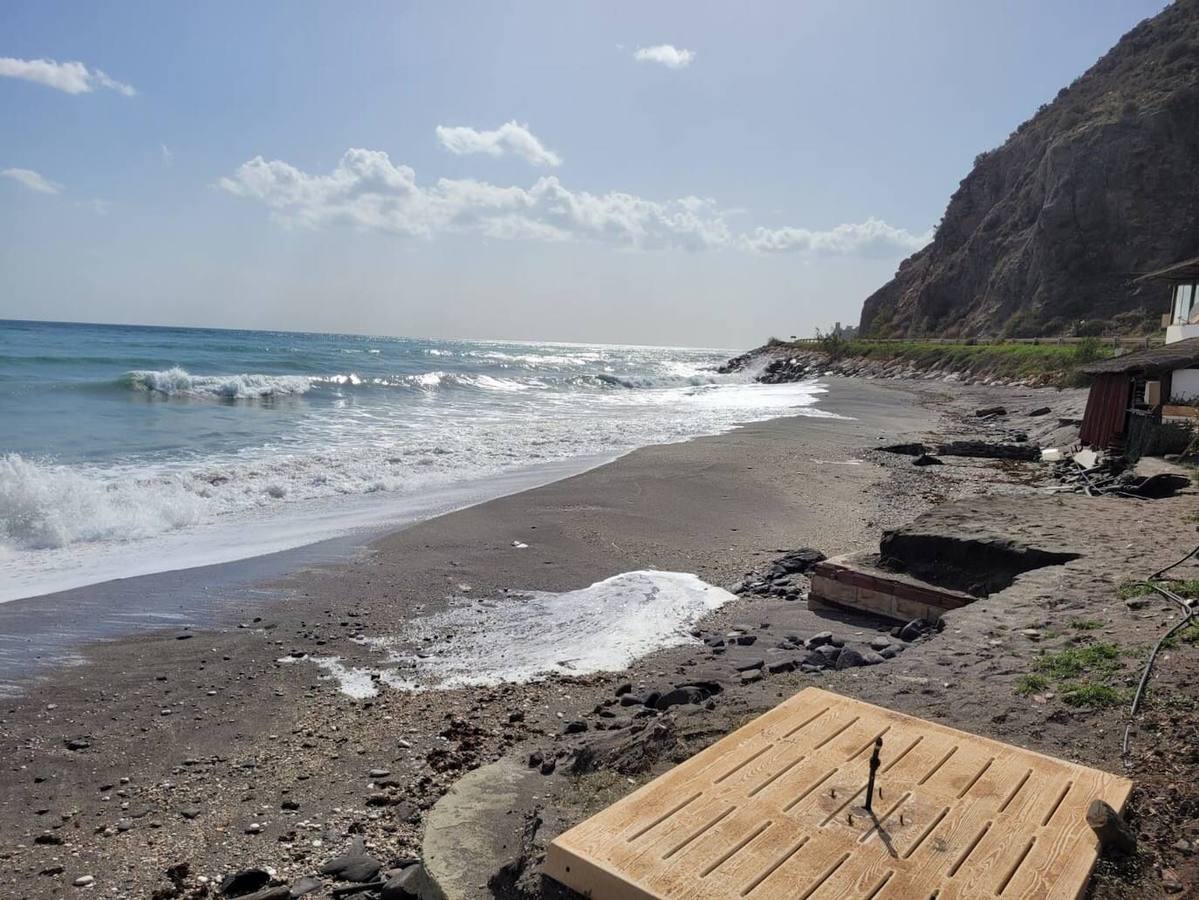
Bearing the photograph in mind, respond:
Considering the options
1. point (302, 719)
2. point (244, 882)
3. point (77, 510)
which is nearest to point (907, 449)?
point (77, 510)

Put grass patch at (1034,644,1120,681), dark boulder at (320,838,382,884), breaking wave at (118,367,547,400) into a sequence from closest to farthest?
dark boulder at (320,838,382,884) → grass patch at (1034,644,1120,681) → breaking wave at (118,367,547,400)

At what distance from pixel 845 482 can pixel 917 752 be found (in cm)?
1174

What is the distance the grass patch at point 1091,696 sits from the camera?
13.9ft

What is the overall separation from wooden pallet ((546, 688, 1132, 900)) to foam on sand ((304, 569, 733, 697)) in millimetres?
3114

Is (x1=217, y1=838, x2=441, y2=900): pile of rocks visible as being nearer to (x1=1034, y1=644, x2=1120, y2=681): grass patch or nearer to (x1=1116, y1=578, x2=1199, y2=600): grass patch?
(x1=1034, y1=644, x2=1120, y2=681): grass patch

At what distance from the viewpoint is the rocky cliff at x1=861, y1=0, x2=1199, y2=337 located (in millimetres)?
48969

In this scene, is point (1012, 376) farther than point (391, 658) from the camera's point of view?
Yes

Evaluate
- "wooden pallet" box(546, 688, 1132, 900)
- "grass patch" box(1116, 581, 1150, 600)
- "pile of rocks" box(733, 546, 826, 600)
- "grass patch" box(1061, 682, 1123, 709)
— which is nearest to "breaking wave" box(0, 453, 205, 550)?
"pile of rocks" box(733, 546, 826, 600)

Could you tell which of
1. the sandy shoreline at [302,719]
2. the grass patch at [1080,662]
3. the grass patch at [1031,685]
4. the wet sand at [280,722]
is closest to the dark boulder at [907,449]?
the wet sand at [280,722]

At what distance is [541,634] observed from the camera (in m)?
7.18

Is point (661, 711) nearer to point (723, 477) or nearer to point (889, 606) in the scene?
point (889, 606)

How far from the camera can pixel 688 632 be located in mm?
7105

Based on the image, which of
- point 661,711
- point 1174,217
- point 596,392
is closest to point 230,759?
point 661,711

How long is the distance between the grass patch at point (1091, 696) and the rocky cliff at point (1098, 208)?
47478mm
